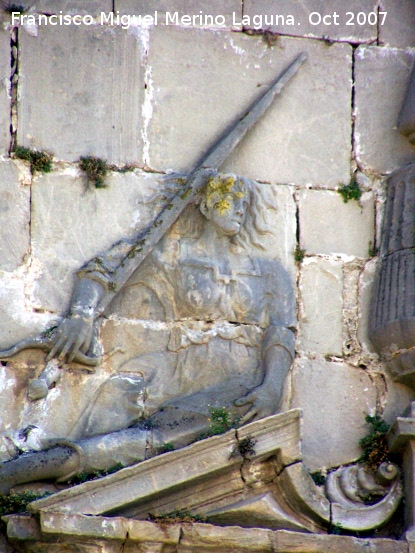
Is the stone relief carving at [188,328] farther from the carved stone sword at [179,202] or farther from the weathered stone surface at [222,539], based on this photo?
the weathered stone surface at [222,539]

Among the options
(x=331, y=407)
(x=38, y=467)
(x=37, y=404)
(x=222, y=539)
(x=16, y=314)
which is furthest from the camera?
(x=331, y=407)

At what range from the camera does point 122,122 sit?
34.1ft

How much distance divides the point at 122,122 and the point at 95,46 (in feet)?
1.97

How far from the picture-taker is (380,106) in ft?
35.9

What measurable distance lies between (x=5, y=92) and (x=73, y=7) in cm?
85

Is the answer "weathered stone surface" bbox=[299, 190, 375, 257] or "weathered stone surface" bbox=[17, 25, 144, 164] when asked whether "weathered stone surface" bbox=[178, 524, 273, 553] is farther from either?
"weathered stone surface" bbox=[17, 25, 144, 164]

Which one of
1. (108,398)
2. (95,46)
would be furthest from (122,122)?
(108,398)

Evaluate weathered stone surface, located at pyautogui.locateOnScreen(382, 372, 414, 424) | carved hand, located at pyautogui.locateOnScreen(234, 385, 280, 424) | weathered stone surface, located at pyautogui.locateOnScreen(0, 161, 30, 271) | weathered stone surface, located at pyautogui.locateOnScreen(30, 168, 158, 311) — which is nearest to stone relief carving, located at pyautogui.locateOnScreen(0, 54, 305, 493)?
carved hand, located at pyautogui.locateOnScreen(234, 385, 280, 424)

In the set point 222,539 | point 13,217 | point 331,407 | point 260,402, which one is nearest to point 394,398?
point 331,407

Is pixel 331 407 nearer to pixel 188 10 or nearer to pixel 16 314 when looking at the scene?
pixel 16 314

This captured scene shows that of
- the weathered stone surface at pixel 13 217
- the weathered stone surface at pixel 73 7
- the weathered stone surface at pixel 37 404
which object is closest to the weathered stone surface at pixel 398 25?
the weathered stone surface at pixel 73 7

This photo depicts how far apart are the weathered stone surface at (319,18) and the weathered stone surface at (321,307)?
183 cm

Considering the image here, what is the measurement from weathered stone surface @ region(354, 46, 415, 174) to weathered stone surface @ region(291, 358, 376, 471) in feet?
5.42

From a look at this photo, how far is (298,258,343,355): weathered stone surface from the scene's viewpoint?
10.2m
